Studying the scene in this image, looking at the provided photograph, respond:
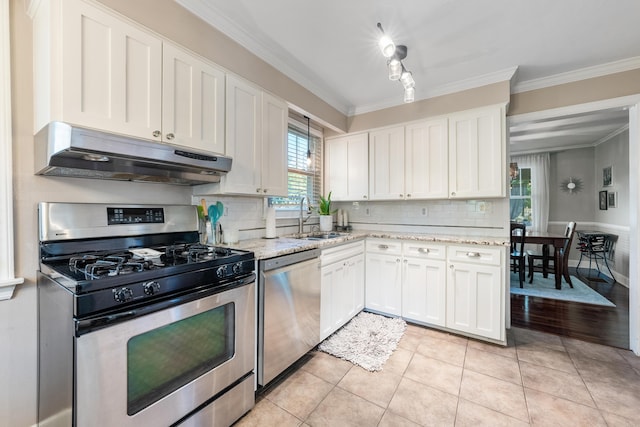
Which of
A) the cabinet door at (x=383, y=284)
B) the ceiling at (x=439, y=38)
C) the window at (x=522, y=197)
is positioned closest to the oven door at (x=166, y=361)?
the cabinet door at (x=383, y=284)

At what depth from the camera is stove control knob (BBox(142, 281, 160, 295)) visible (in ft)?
3.81

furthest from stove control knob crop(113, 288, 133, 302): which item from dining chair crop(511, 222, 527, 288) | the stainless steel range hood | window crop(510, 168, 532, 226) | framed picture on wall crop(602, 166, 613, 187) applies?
window crop(510, 168, 532, 226)

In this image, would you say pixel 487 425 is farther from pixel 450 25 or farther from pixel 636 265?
pixel 450 25

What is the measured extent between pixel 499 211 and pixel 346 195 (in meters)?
1.77

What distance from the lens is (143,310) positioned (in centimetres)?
116

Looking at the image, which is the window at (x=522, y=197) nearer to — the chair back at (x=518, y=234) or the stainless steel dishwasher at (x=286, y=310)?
the chair back at (x=518, y=234)

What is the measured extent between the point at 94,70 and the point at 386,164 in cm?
282

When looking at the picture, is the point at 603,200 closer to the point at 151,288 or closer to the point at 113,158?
the point at 151,288

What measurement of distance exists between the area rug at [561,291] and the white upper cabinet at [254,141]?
4123mm

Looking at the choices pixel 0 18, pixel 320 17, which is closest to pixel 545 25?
pixel 320 17

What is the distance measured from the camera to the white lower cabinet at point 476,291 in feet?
8.25

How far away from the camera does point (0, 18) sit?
130cm

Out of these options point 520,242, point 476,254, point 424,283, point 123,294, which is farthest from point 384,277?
point 520,242

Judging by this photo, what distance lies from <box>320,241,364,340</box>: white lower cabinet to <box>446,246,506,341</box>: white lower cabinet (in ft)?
3.10
